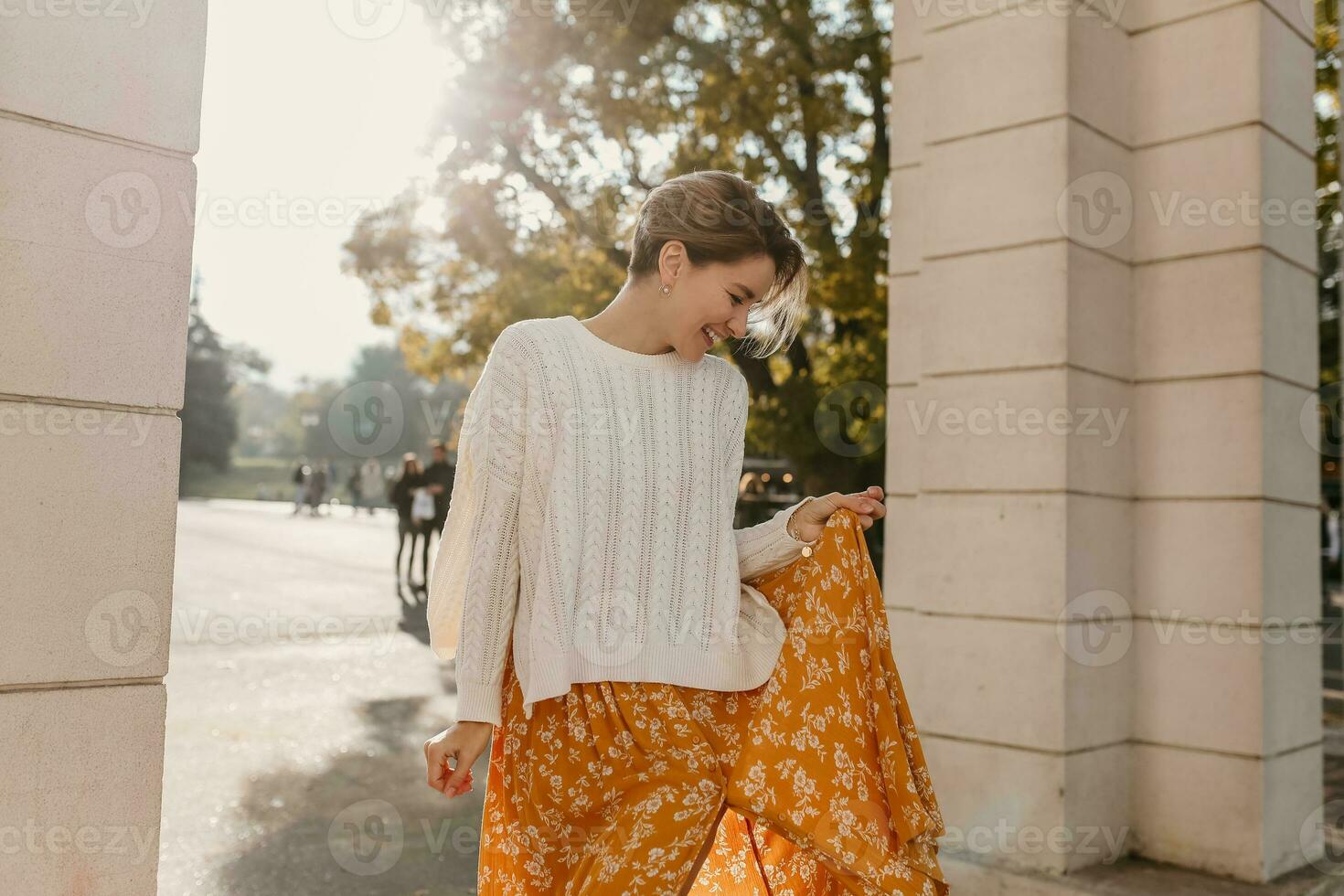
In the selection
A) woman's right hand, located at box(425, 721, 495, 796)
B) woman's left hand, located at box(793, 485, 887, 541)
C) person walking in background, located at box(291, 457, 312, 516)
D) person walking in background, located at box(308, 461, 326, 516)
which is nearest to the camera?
woman's right hand, located at box(425, 721, 495, 796)

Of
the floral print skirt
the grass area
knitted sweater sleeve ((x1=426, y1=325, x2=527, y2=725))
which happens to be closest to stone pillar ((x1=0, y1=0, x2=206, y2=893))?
knitted sweater sleeve ((x1=426, y1=325, x2=527, y2=725))

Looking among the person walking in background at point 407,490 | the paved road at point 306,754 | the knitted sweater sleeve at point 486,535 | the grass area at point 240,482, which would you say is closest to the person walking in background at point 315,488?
the person walking in background at point 407,490

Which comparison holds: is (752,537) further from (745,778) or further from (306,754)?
(306,754)

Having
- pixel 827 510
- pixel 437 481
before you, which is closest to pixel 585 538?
pixel 827 510

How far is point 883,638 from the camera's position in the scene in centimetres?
236

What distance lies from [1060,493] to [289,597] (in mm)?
11017

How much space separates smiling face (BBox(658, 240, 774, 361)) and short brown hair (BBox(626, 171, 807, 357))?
2 centimetres

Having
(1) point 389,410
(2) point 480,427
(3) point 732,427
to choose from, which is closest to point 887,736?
(3) point 732,427

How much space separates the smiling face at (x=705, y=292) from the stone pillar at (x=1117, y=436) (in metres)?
2.03

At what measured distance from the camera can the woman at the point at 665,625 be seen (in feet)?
7.08

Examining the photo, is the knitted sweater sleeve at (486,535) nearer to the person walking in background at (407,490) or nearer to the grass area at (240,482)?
the person walking in background at (407,490)

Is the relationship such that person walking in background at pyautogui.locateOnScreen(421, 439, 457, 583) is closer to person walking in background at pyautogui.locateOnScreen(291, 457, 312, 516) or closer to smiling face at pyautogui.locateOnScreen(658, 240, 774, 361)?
smiling face at pyautogui.locateOnScreen(658, 240, 774, 361)

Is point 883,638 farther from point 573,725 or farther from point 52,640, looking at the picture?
point 52,640

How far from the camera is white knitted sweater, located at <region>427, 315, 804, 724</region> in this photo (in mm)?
2195
